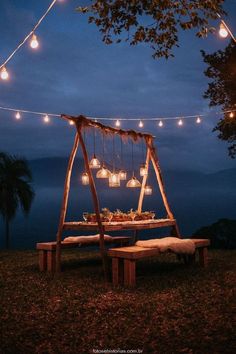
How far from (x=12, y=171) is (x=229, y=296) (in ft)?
33.2

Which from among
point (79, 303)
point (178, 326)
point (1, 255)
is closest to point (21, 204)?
point (1, 255)

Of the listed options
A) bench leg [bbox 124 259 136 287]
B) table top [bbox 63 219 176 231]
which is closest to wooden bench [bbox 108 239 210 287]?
bench leg [bbox 124 259 136 287]

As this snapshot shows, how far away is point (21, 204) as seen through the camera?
1403cm

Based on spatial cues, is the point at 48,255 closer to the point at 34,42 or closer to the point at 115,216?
the point at 115,216

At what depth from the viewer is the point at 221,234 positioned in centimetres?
1167

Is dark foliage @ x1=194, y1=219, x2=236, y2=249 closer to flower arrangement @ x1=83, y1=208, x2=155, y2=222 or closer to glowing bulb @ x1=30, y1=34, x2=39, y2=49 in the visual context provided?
flower arrangement @ x1=83, y1=208, x2=155, y2=222

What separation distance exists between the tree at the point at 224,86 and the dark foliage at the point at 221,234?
261cm

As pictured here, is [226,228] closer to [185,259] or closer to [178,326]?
[185,259]

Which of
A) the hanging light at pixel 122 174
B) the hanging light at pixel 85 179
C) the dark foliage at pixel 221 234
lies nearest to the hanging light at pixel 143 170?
the hanging light at pixel 122 174

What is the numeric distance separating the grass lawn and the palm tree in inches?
248

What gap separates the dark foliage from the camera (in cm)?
1145

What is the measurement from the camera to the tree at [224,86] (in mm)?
12594

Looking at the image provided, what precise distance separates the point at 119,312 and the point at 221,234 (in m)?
7.42

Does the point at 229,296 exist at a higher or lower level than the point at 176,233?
lower
